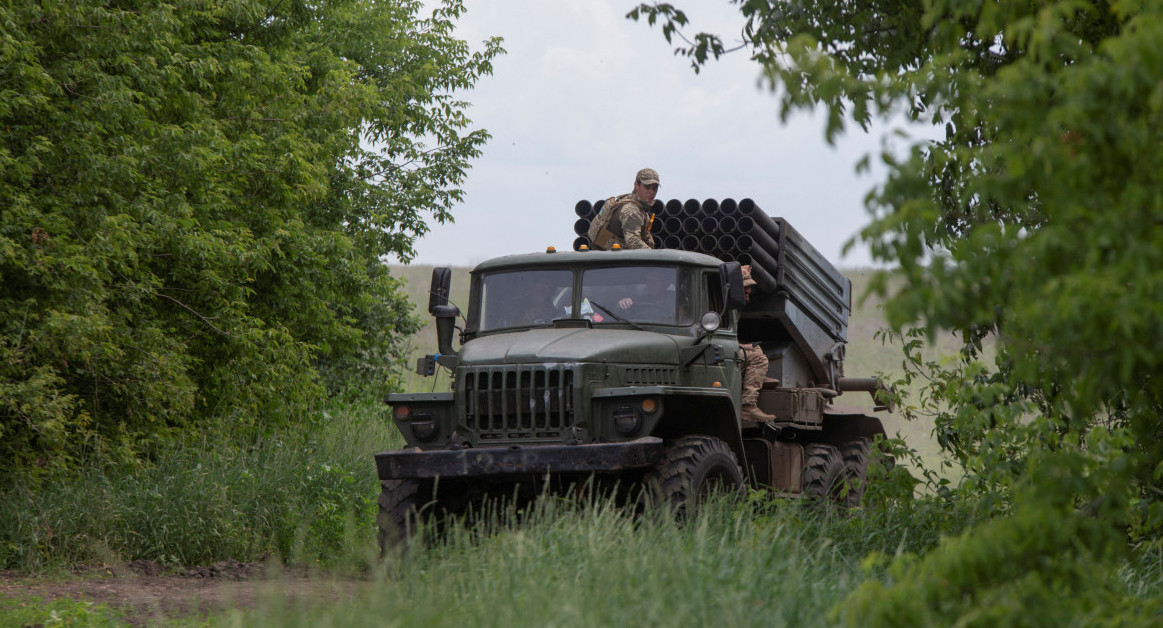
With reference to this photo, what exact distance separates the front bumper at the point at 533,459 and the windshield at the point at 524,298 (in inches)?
58.6

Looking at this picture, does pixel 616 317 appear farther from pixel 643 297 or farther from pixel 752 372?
pixel 752 372

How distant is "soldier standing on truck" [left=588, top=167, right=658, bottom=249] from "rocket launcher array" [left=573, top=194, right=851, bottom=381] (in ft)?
0.62

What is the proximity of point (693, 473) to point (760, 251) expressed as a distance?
2824 mm

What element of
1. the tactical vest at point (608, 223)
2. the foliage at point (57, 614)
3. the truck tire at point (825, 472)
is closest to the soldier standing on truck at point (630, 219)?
the tactical vest at point (608, 223)

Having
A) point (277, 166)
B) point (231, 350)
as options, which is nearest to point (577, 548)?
point (231, 350)

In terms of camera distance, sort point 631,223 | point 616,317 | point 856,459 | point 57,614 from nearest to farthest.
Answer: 1. point 57,614
2. point 616,317
3. point 631,223
4. point 856,459

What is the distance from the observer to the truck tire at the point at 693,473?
289 inches

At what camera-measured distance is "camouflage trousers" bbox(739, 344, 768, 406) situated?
31.0ft

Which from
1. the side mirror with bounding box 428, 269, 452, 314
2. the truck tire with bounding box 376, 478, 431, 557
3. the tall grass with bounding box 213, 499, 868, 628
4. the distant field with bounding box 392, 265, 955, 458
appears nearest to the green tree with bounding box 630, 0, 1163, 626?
the tall grass with bounding box 213, 499, 868, 628

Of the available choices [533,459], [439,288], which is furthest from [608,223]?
[533,459]

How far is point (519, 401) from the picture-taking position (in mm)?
7762

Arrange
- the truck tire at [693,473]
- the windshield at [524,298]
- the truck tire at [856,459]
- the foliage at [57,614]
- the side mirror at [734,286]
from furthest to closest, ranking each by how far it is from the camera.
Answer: the truck tire at [856,459] < the windshield at [524,298] < the side mirror at [734,286] < the truck tire at [693,473] < the foliage at [57,614]

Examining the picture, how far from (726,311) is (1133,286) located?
18.1ft

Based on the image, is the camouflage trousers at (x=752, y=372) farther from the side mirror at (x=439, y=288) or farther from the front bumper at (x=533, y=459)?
the side mirror at (x=439, y=288)
